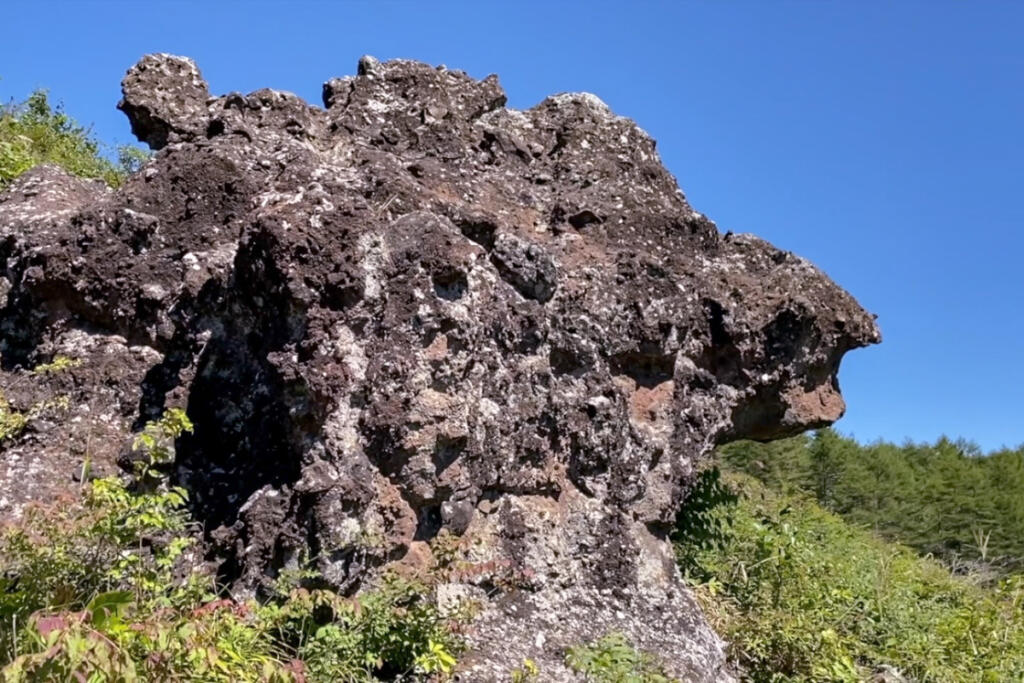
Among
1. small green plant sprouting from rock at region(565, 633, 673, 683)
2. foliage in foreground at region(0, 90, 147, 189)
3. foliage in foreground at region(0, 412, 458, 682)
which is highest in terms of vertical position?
foliage in foreground at region(0, 90, 147, 189)

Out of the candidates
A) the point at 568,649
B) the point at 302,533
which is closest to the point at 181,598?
the point at 302,533

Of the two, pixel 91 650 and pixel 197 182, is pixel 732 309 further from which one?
pixel 91 650

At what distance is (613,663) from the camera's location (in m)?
4.70

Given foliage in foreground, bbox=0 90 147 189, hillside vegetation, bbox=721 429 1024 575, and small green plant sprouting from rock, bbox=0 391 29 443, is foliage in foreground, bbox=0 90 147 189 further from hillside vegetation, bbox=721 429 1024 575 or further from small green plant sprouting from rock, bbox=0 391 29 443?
hillside vegetation, bbox=721 429 1024 575

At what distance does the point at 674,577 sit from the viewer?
6062 mm

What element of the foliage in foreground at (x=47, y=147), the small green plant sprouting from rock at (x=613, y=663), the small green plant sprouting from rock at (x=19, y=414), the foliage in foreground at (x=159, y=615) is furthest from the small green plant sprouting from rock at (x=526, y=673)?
the foliage in foreground at (x=47, y=147)

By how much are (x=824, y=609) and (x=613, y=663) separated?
2360mm

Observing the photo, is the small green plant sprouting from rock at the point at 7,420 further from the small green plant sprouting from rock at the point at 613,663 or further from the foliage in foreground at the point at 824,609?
the foliage in foreground at the point at 824,609

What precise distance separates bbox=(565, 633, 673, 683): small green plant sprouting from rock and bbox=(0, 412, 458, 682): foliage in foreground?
75 centimetres

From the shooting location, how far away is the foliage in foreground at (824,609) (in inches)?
223

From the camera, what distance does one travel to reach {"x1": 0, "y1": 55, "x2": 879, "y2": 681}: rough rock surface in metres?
4.61

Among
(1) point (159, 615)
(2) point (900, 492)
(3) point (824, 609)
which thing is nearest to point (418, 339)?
(1) point (159, 615)

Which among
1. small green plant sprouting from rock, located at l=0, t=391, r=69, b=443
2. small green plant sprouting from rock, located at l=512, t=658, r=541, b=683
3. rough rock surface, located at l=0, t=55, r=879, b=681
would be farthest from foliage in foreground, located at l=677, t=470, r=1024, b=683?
small green plant sprouting from rock, located at l=0, t=391, r=69, b=443

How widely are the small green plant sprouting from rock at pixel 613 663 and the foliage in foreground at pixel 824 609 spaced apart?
110 centimetres
